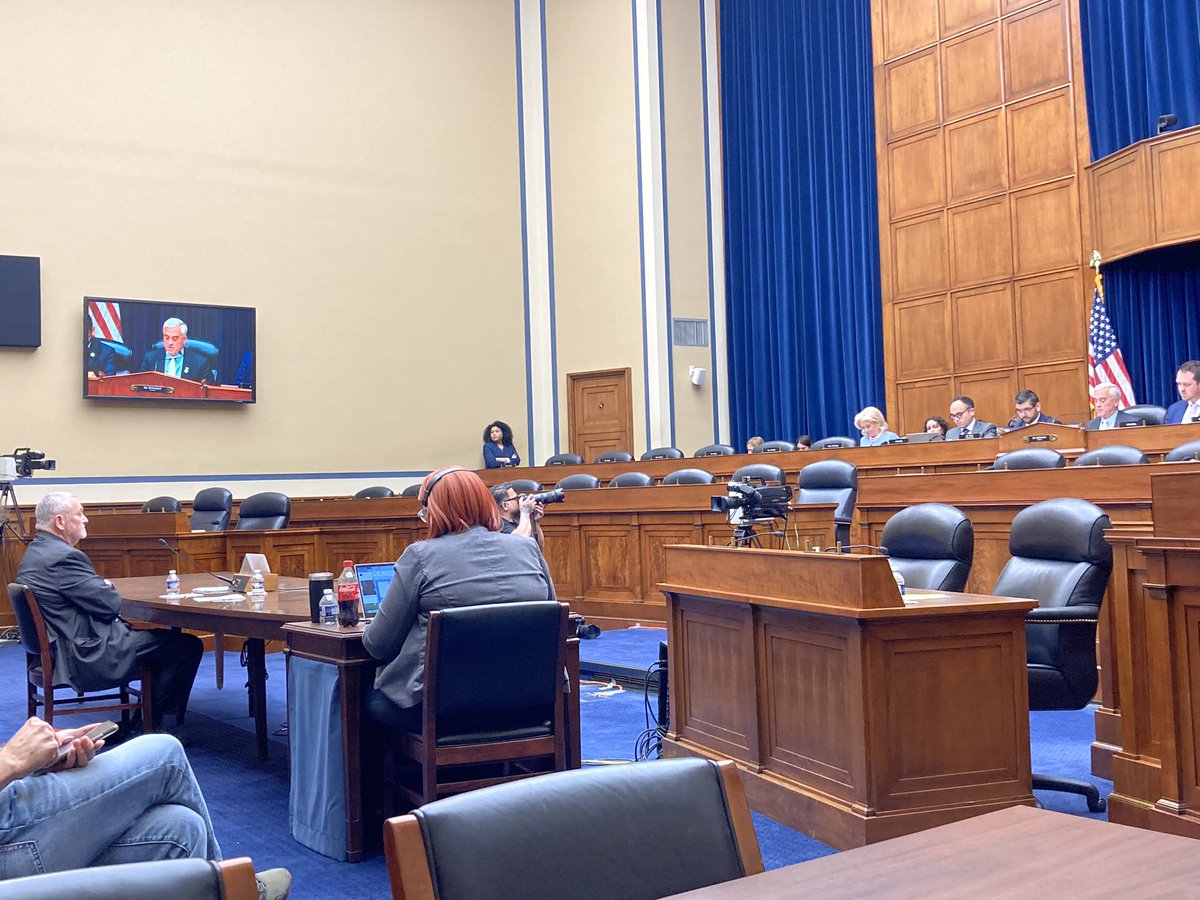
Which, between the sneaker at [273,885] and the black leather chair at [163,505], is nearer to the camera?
the sneaker at [273,885]

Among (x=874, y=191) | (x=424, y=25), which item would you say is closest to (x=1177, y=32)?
(x=874, y=191)

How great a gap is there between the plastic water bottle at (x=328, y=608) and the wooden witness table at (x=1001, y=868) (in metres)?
2.80

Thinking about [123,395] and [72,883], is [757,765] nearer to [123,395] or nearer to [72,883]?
[72,883]

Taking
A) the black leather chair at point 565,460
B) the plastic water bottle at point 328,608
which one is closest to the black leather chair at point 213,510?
the black leather chair at point 565,460

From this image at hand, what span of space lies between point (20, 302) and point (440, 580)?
28.3 feet

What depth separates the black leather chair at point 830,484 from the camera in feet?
21.4

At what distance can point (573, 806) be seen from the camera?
4.05 ft

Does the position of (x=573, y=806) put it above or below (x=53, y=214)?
below

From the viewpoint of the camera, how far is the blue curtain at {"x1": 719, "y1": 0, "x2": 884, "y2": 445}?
11.9 meters

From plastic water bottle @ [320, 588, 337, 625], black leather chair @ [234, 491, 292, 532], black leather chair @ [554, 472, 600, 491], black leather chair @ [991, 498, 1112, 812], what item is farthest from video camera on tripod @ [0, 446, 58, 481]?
black leather chair @ [991, 498, 1112, 812]

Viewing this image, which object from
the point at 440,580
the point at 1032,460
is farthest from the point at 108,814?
the point at 1032,460

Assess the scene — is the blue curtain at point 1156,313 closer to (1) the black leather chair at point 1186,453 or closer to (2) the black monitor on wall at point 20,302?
(1) the black leather chair at point 1186,453

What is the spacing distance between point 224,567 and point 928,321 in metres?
7.05

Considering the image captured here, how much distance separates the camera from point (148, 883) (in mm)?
972
